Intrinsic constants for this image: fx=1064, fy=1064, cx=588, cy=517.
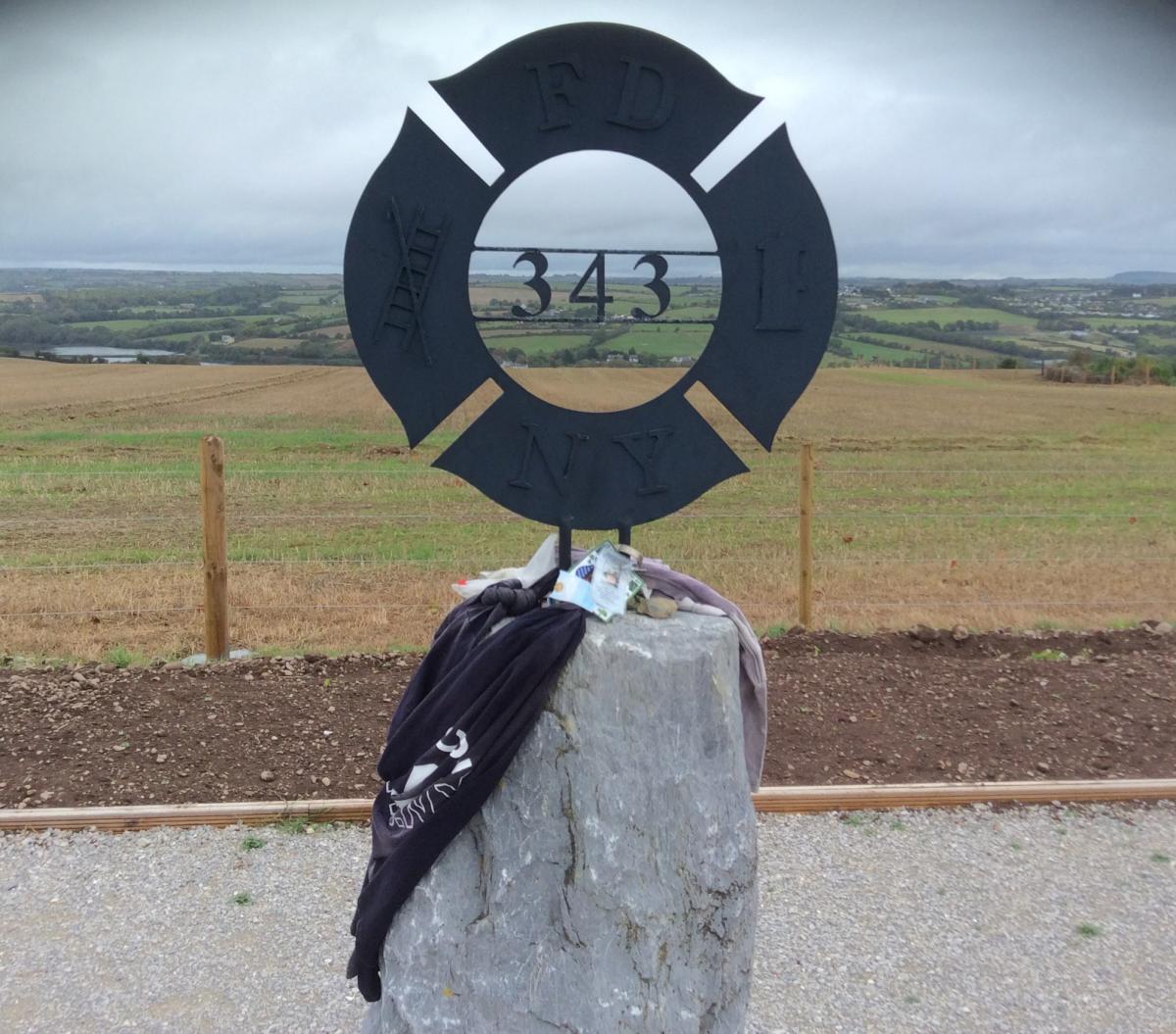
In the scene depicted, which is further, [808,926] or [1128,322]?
[1128,322]

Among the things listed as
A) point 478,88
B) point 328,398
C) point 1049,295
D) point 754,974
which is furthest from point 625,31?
point 1049,295

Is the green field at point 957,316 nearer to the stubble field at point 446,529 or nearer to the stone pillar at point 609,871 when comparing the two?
the stubble field at point 446,529

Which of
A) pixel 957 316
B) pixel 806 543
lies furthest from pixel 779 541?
pixel 957 316

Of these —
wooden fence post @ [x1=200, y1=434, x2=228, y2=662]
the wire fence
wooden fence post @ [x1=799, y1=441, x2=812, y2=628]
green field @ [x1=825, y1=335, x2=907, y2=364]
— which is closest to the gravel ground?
wooden fence post @ [x1=200, y1=434, x2=228, y2=662]

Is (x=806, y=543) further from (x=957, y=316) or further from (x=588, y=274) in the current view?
(x=957, y=316)

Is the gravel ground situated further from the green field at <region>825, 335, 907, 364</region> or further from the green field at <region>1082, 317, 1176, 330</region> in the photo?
the green field at <region>1082, 317, 1176, 330</region>

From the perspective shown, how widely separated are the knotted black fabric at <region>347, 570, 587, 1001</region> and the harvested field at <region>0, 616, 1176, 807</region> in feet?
6.25

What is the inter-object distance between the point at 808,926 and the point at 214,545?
3784 millimetres

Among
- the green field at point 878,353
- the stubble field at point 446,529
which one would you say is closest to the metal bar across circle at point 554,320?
the stubble field at point 446,529

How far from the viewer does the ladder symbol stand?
2.62m

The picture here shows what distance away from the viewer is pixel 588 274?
8.69 feet

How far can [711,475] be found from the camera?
2.82m

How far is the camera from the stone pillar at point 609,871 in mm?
2541

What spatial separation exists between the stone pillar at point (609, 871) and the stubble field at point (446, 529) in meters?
3.80
